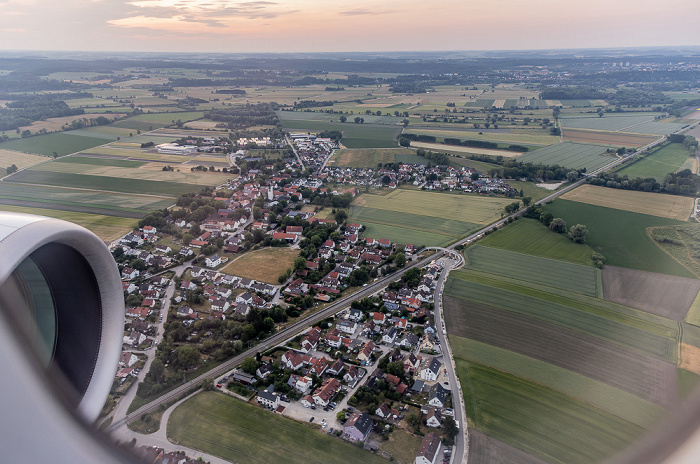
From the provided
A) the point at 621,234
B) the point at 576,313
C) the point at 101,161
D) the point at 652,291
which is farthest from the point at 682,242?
the point at 101,161

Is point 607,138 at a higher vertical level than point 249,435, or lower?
higher

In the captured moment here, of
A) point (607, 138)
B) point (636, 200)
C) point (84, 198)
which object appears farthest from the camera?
point (607, 138)

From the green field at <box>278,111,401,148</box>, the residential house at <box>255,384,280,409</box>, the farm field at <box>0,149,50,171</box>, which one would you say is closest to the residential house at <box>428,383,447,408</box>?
the residential house at <box>255,384,280,409</box>

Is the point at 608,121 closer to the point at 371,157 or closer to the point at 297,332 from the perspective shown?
the point at 371,157

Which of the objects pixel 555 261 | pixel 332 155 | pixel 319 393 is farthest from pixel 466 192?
pixel 319 393

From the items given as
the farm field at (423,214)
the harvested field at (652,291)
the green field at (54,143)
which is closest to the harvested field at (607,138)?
the farm field at (423,214)

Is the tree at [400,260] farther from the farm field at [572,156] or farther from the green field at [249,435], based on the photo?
the farm field at [572,156]

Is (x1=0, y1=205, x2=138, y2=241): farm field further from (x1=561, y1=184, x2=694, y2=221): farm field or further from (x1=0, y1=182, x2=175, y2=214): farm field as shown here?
(x1=561, y1=184, x2=694, y2=221): farm field
